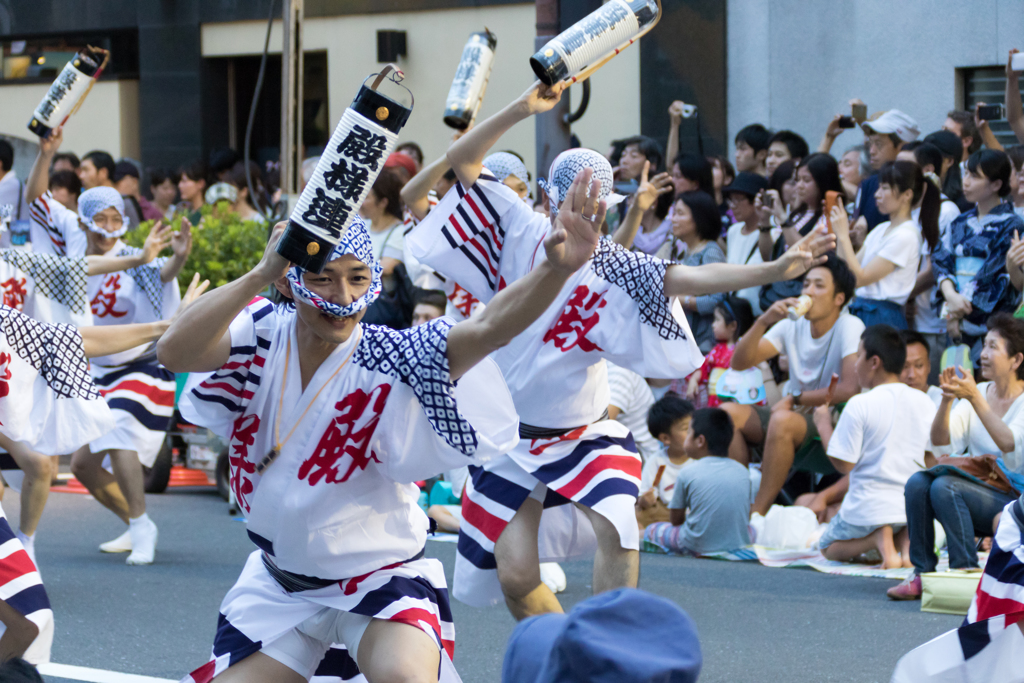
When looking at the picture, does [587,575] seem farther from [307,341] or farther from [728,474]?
[307,341]

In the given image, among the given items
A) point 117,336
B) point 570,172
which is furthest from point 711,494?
point 117,336

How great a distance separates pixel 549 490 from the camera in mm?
4359

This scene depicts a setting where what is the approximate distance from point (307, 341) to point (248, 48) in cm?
1207

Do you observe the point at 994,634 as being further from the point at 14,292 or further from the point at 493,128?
the point at 14,292

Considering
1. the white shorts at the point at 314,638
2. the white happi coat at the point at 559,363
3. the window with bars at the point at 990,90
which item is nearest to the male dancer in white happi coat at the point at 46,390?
the white shorts at the point at 314,638

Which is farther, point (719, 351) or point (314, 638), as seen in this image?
point (719, 351)

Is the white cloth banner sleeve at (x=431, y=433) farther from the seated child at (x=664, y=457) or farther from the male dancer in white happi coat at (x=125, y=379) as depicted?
the seated child at (x=664, y=457)

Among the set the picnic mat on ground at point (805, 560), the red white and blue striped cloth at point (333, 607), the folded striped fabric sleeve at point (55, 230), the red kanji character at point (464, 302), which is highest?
the folded striped fabric sleeve at point (55, 230)

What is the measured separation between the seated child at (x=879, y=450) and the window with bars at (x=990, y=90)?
3745 millimetres

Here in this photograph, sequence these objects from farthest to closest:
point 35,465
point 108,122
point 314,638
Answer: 1. point 108,122
2. point 35,465
3. point 314,638

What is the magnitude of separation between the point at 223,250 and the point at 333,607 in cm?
618

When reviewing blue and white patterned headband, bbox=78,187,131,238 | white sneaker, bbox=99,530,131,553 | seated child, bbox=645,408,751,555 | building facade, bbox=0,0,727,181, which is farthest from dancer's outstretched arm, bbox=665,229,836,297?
building facade, bbox=0,0,727,181

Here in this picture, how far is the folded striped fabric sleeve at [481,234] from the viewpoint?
14.6ft

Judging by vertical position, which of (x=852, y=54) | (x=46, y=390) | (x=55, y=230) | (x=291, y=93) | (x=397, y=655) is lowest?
(x=397, y=655)
